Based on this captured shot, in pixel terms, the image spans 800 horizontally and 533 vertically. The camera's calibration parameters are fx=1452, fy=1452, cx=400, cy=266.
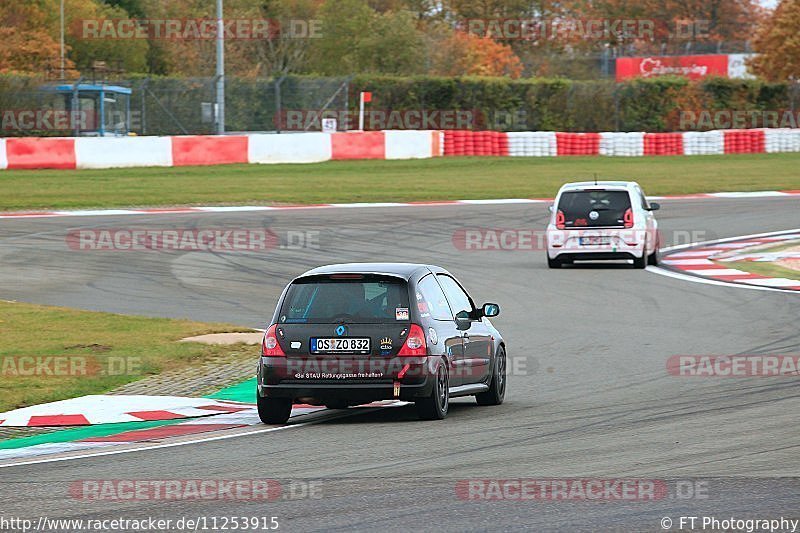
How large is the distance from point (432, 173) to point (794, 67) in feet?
122

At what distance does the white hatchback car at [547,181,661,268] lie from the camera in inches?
926

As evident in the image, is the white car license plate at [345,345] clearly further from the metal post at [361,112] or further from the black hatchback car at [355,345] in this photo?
the metal post at [361,112]

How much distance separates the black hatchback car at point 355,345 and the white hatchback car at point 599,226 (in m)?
12.4

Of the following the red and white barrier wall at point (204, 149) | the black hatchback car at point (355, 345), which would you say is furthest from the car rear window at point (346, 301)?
the red and white barrier wall at point (204, 149)

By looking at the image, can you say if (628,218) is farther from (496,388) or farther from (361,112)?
(361,112)

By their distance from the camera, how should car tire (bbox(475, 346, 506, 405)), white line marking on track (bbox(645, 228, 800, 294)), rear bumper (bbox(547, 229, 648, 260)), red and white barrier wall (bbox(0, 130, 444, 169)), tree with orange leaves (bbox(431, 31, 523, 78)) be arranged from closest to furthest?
car tire (bbox(475, 346, 506, 405))
white line marking on track (bbox(645, 228, 800, 294))
rear bumper (bbox(547, 229, 648, 260))
red and white barrier wall (bbox(0, 130, 444, 169))
tree with orange leaves (bbox(431, 31, 523, 78))

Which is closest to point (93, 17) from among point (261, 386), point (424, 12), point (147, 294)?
point (424, 12)

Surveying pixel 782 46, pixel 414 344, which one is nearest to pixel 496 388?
pixel 414 344

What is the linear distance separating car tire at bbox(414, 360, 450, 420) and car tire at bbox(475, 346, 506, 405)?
3.33 feet

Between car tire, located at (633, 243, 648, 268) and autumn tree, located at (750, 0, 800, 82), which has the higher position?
autumn tree, located at (750, 0, 800, 82)

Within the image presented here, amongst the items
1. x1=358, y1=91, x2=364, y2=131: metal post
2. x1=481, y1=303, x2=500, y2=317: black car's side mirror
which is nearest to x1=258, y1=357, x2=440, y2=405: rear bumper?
x1=481, y1=303, x2=500, y2=317: black car's side mirror

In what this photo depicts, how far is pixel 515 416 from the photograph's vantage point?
1129 cm

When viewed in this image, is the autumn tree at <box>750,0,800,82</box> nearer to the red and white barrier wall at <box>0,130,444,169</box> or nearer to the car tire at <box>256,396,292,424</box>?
the red and white barrier wall at <box>0,130,444,169</box>

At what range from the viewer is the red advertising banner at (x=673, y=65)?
325 feet
